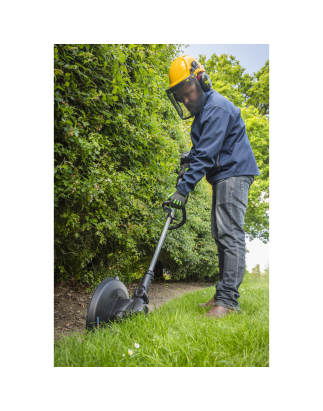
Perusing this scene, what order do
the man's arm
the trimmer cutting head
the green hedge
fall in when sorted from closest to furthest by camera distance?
the trimmer cutting head
the green hedge
the man's arm

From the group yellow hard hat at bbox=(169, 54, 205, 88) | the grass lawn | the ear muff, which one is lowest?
the grass lawn

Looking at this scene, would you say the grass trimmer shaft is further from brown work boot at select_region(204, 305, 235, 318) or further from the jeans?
the jeans

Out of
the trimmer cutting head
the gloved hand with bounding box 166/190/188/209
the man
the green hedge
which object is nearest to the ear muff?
the man

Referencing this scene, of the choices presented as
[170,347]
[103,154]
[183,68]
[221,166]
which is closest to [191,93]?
[183,68]

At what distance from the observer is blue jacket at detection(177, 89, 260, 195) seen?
226 cm

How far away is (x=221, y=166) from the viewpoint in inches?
94.3

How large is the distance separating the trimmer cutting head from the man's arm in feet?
3.28

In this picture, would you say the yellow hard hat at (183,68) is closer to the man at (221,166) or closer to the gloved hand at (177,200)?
the man at (221,166)

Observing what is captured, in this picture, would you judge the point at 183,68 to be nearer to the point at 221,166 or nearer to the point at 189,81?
the point at 189,81

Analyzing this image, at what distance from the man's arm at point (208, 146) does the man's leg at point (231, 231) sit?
0.29 metres
